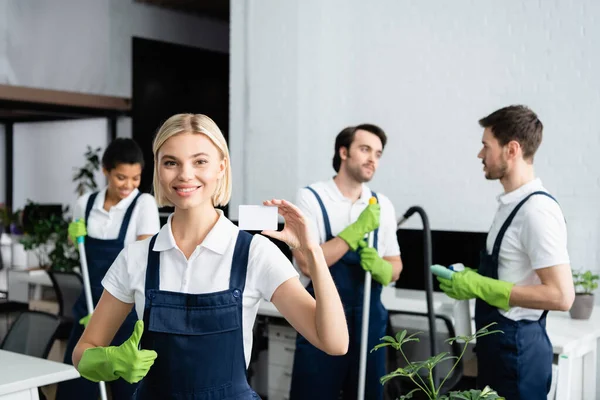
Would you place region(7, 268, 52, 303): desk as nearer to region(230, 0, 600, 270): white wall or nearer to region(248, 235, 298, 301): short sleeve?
region(230, 0, 600, 270): white wall

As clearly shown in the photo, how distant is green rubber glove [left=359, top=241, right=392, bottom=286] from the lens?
3.15 metres

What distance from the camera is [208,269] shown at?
1750mm

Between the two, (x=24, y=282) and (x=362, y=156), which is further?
(x=24, y=282)

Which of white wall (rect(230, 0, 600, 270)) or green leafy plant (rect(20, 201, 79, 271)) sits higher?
white wall (rect(230, 0, 600, 270))

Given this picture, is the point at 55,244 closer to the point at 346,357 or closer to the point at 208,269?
the point at 346,357

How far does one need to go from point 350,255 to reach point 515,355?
943 mm

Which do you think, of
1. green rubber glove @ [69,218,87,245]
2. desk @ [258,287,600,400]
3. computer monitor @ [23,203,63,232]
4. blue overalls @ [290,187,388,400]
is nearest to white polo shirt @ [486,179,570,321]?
desk @ [258,287,600,400]

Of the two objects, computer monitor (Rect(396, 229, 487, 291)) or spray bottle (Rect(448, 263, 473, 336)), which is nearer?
spray bottle (Rect(448, 263, 473, 336))

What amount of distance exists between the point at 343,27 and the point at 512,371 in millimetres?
2979

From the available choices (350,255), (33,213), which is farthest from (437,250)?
(33,213)

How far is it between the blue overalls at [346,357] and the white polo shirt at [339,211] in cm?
3

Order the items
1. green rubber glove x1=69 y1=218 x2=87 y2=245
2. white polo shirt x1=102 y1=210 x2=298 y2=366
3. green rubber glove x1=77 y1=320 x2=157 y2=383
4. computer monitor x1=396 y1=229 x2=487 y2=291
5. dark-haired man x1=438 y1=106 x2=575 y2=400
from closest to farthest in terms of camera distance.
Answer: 1. green rubber glove x1=77 y1=320 x2=157 y2=383
2. white polo shirt x1=102 y1=210 x2=298 y2=366
3. dark-haired man x1=438 y1=106 x2=575 y2=400
4. green rubber glove x1=69 y1=218 x2=87 y2=245
5. computer monitor x1=396 y1=229 x2=487 y2=291

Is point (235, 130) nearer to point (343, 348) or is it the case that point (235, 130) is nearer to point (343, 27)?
point (343, 27)

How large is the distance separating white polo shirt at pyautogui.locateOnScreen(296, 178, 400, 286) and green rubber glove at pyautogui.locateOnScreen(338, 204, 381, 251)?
0.14 m
